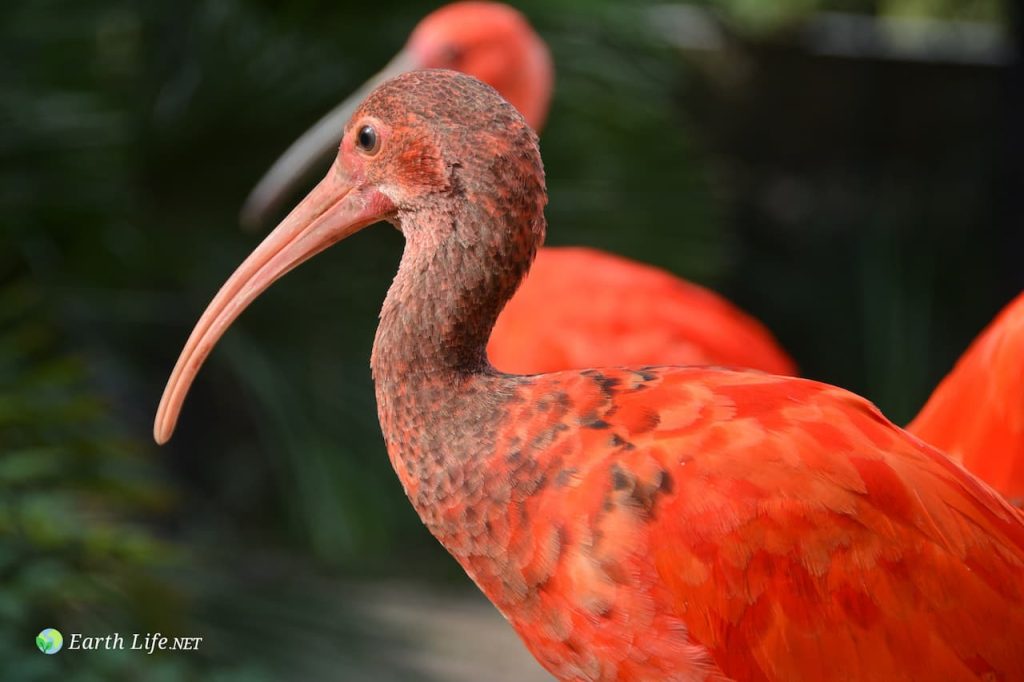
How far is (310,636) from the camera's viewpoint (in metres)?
4.22

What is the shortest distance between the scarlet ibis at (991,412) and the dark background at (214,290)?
2106 millimetres

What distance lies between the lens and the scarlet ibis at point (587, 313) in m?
3.87

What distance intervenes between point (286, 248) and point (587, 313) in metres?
1.75

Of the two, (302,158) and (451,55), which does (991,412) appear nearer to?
(302,158)

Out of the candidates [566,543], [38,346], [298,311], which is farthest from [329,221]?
[298,311]

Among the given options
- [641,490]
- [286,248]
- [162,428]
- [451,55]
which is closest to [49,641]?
[162,428]

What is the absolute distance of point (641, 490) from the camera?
2.04 metres

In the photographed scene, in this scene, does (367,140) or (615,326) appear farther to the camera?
(615,326)

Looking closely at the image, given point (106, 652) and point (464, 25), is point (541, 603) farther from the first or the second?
point (464, 25)

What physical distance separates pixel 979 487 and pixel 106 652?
7.75 ft

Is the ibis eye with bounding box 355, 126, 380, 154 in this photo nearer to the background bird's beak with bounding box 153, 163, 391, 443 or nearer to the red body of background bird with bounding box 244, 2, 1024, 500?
the background bird's beak with bounding box 153, 163, 391, 443

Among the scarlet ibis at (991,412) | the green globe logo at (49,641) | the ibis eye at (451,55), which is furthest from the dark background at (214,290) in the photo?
the scarlet ibis at (991,412)

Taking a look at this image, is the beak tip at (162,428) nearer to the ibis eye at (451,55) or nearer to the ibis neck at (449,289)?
the ibis neck at (449,289)

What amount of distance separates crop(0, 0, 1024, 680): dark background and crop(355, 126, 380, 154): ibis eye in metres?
1.68
